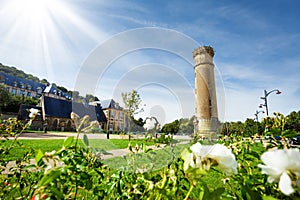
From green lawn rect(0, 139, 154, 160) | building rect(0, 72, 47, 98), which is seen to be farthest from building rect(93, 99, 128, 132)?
building rect(0, 72, 47, 98)

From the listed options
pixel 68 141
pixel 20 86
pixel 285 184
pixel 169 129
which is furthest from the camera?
pixel 20 86

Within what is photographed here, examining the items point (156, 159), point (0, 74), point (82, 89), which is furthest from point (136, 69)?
point (0, 74)

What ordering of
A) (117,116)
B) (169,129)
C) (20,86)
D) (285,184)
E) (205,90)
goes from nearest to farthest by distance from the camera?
Answer: (285,184) → (169,129) → (117,116) → (205,90) → (20,86)

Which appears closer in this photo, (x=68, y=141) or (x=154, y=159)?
(x=68, y=141)

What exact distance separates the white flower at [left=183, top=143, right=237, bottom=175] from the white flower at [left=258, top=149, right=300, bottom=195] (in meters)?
0.05

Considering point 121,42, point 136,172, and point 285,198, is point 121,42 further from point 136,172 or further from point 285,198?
point 285,198

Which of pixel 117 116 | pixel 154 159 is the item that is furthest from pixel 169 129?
pixel 117 116

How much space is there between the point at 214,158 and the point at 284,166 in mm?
102

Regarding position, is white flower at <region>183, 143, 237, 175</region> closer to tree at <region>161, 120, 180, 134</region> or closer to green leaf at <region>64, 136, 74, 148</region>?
green leaf at <region>64, 136, 74, 148</region>

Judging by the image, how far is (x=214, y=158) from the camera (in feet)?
1.06

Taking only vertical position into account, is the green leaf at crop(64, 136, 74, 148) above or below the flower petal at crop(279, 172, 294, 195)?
above

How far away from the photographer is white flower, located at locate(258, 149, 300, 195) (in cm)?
26

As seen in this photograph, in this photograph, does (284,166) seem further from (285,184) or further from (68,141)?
(68,141)

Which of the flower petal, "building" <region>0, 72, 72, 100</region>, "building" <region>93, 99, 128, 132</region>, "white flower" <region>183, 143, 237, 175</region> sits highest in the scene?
"building" <region>0, 72, 72, 100</region>
